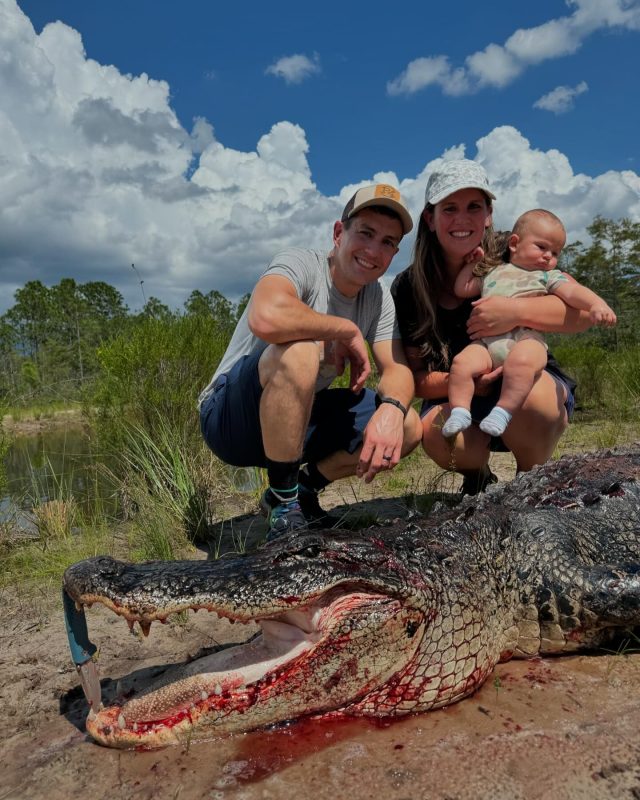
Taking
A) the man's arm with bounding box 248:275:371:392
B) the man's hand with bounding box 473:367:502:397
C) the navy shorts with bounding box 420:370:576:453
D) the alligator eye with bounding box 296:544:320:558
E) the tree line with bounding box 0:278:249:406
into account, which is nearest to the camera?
the alligator eye with bounding box 296:544:320:558

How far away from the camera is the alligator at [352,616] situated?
182 cm

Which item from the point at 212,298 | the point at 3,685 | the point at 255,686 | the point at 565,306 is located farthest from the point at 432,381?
the point at 212,298

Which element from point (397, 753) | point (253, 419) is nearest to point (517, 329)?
point (253, 419)

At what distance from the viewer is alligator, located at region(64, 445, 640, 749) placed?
182cm

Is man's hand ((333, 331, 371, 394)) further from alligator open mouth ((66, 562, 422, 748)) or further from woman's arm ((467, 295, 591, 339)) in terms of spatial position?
alligator open mouth ((66, 562, 422, 748))

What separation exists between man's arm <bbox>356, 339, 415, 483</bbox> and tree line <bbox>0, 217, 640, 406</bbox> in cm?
197

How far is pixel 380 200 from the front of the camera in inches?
131

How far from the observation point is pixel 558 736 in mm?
1832

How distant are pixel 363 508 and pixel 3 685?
9.20 ft

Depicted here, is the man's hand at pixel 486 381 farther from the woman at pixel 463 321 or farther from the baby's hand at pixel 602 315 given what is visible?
the baby's hand at pixel 602 315

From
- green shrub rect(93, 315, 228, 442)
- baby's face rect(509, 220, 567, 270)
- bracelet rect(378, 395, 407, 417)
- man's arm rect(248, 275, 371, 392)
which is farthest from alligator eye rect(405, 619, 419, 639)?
green shrub rect(93, 315, 228, 442)

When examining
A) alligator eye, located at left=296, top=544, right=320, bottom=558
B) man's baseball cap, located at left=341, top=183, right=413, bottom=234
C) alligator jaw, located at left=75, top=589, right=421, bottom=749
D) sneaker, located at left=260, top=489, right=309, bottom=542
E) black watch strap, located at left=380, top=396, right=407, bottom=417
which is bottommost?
alligator jaw, located at left=75, top=589, right=421, bottom=749

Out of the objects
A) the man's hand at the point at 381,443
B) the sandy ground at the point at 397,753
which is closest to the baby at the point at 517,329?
the man's hand at the point at 381,443

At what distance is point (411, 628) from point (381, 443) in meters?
1.39
